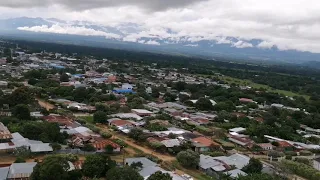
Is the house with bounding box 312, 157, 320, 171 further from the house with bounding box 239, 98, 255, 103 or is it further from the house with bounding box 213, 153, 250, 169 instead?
the house with bounding box 239, 98, 255, 103

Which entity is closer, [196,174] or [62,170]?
[62,170]

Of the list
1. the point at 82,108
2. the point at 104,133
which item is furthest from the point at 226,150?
the point at 82,108

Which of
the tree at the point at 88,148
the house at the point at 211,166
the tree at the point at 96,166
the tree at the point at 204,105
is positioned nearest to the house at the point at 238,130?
the tree at the point at 204,105

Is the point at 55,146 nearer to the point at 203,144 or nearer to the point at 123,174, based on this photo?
the point at 123,174

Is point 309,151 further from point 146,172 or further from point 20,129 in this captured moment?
point 20,129

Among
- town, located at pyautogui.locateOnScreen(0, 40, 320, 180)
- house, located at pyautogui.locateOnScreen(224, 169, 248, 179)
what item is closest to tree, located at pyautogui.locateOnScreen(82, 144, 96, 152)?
town, located at pyautogui.locateOnScreen(0, 40, 320, 180)

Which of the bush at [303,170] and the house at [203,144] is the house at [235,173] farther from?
the house at [203,144]

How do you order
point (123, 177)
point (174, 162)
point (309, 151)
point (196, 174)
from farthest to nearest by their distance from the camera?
point (309, 151)
point (174, 162)
point (196, 174)
point (123, 177)

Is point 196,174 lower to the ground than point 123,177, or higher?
lower
